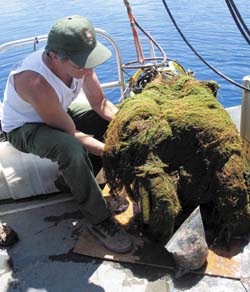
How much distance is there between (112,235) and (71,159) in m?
0.56

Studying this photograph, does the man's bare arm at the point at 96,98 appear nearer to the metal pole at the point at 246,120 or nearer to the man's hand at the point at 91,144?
the man's hand at the point at 91,144

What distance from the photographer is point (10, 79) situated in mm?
2502

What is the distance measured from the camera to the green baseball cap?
7.20 feet

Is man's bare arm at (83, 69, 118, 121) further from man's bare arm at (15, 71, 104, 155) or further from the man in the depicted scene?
man's bare arm at (15, 71, 104, 155)

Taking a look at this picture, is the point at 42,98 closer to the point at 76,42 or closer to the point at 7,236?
the point at 76,42

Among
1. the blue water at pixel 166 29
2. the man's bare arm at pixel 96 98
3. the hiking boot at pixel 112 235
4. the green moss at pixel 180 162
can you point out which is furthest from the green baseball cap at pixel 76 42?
the blue water at pixel 166 29

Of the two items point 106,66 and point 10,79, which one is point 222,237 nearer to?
point 10,79

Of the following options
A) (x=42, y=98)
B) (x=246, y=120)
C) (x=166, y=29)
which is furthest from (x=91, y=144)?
(x=166, y=29)

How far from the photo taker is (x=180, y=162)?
7.89 feet

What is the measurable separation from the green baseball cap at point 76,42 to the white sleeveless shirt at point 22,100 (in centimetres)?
19

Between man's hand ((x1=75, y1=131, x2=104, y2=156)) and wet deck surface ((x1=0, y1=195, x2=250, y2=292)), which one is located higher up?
man's hand ((x1=75, y1=131, x2=104, y2=156))

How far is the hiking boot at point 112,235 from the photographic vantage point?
2316 millimetres

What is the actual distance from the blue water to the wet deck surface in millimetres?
5836

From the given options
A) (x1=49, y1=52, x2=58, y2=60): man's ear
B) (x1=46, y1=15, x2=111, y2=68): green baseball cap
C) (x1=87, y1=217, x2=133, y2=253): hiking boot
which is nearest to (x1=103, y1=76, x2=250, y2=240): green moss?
(x1=87, y1=217, x2=133, y2=253): hiking boot
